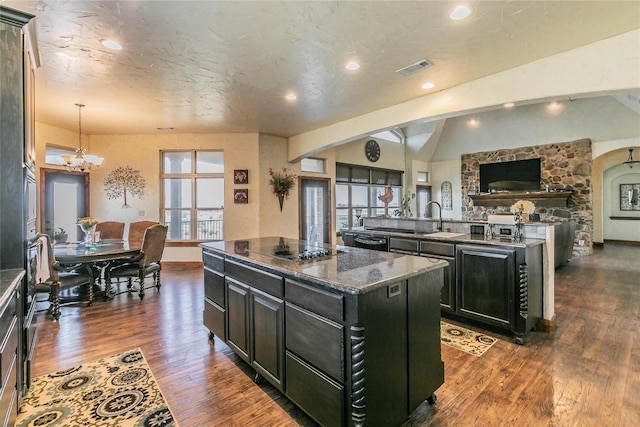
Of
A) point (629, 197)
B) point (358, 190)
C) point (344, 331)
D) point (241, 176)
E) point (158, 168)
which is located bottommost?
point (344, 331)

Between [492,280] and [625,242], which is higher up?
[492,280]

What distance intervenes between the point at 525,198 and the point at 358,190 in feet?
15.2

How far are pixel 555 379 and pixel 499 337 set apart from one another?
0.72 meters

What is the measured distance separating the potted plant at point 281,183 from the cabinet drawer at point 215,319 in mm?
4122

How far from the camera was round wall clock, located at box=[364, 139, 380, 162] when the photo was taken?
8867 millimetres

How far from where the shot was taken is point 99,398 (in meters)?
2.08

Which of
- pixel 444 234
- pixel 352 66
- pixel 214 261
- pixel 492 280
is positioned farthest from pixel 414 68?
pixel 214 261

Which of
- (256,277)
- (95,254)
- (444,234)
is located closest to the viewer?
(256,277)

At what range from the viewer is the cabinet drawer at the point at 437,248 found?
3267 mm

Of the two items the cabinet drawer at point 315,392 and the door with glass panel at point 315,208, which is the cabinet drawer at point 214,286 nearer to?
the cabinet drawer at point 315,392

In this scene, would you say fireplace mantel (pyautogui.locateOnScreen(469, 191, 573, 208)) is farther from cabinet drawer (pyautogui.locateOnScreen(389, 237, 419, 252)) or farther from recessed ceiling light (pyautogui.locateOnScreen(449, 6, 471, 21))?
recessed ceiling light (pyautogui.locateOnScreen(449, 6, 471, 21))

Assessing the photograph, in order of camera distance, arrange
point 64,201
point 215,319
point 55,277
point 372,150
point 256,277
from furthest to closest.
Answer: point 372,150 < point 64,201 < point 55,277 < point 215,319 < point 256,277

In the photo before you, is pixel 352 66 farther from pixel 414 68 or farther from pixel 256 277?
pixel 256 277

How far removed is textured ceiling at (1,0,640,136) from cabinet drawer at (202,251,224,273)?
2.00 meters
